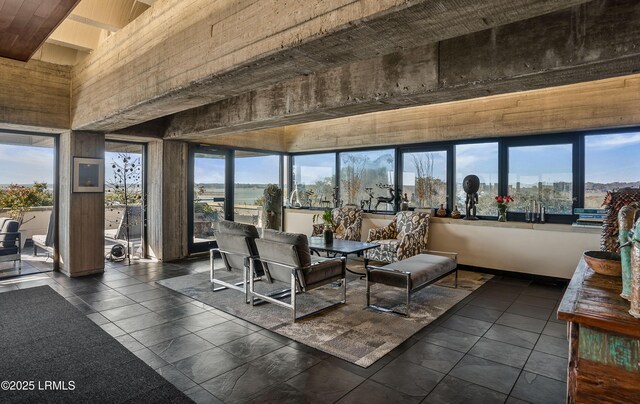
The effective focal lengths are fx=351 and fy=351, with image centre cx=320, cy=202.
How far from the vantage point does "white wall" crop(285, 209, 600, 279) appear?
5230 millimetres

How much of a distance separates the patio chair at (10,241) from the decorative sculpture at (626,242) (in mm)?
7533

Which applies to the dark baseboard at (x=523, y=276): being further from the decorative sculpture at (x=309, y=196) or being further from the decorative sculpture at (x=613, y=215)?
the decorative sculpture at (x=309, y=196)

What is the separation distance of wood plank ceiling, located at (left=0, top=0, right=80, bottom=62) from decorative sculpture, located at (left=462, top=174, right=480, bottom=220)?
18.9 feet

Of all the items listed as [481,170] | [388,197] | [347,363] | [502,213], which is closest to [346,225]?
[388,197]

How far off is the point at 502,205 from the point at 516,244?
664 millimetres

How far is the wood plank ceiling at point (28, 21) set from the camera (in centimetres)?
303

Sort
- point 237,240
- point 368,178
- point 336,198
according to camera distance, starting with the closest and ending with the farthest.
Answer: point 237,240 → point 368,178 → point 336,198

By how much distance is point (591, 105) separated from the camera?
4953 mm

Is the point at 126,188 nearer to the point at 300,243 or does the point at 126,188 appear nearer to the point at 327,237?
the point at 327,237

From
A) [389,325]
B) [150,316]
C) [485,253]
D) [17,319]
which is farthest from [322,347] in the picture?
[485,253]

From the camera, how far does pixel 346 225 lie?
723 cm

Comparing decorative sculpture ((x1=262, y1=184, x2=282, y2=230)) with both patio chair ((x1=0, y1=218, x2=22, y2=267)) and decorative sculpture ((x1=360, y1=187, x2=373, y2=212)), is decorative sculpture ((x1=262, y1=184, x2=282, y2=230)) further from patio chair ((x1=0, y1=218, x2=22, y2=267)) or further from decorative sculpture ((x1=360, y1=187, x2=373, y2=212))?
patio chair ((x1=0, y1=218, x2=22, y2=267))

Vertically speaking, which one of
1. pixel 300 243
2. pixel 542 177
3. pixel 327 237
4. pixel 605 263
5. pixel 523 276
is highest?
pixel 542 177

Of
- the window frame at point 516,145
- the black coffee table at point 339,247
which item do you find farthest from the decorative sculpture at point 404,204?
the black coffee table at point 339,247
